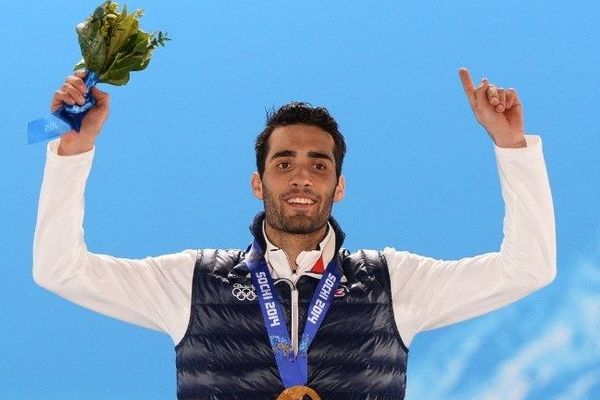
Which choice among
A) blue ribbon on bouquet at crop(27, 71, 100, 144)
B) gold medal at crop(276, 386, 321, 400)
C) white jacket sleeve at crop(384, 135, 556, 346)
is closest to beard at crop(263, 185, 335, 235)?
white jacket sleeve at crop(384, 135, 556, 346)

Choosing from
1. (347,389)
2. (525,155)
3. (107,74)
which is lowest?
(347,389)

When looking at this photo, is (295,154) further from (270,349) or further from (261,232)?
(270,349)

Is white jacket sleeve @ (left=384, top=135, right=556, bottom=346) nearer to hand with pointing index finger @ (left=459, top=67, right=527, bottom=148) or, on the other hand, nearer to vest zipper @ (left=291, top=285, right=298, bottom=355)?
hand with pointing index finger @ (left=459, top=67, right=527, bottom=148)

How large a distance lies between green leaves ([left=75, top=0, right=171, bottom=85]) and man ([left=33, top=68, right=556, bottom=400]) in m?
0.11

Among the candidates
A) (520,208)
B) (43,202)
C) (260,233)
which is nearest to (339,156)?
(260,233)

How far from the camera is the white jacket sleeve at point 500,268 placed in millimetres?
3549

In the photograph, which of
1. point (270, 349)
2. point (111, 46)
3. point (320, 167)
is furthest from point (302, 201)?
point (111, 46)

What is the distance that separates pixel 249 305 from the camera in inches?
147

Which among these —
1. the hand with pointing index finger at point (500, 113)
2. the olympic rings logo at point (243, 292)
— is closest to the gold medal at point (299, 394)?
the olympic rings logo at point (243, 292)

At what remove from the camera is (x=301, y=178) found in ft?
12.3

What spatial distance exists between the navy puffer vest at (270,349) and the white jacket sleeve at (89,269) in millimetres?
61

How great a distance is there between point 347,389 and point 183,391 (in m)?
0.44

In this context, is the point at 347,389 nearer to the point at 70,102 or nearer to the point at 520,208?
the point at 520,208

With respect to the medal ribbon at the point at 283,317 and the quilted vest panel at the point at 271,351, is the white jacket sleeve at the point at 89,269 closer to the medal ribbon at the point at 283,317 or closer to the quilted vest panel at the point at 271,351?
the quilted vest panel at the point at 271,351
